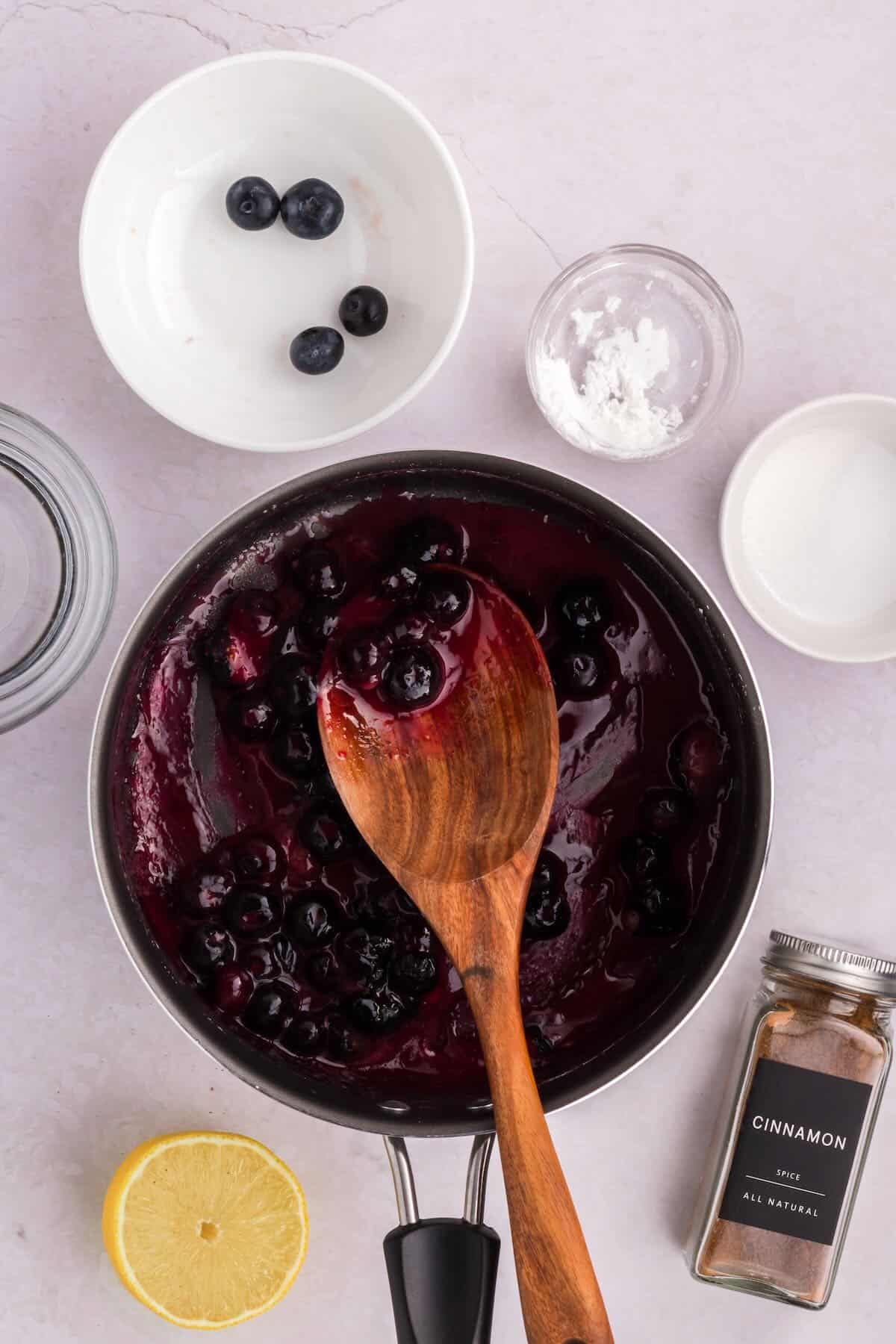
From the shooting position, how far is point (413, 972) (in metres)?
1.24

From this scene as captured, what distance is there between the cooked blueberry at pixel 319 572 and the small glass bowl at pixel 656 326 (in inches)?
12.1

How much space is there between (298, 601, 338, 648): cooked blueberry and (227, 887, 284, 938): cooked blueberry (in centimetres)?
28

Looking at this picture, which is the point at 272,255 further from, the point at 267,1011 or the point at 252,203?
the point at 267,1011

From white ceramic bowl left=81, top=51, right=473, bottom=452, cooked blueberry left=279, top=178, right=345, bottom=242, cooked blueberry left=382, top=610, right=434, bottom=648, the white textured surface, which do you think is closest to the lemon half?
the white textured surface

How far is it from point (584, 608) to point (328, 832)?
1.23ft

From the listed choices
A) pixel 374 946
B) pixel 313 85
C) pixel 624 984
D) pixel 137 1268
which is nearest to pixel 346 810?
pixel 374 946

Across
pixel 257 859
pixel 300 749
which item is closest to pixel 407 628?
pixel 300 749

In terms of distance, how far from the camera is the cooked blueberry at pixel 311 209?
1.31 meters

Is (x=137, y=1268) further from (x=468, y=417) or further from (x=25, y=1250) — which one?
(x=468, y=417)

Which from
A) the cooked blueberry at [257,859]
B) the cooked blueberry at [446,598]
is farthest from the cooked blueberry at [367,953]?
the cooked blueberry at [446,598]

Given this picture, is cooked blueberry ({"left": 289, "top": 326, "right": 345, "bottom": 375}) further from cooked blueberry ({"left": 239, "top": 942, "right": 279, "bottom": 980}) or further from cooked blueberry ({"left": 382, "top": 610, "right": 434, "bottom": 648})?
cooked blueberry ({"left": 239, "top": 942, "right": 279, "bottom": 980})

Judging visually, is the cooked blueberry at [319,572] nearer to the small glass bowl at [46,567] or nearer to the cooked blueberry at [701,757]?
the small glass bowl at [46,567]

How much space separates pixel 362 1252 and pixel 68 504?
1.00m

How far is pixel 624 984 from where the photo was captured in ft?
4.25
